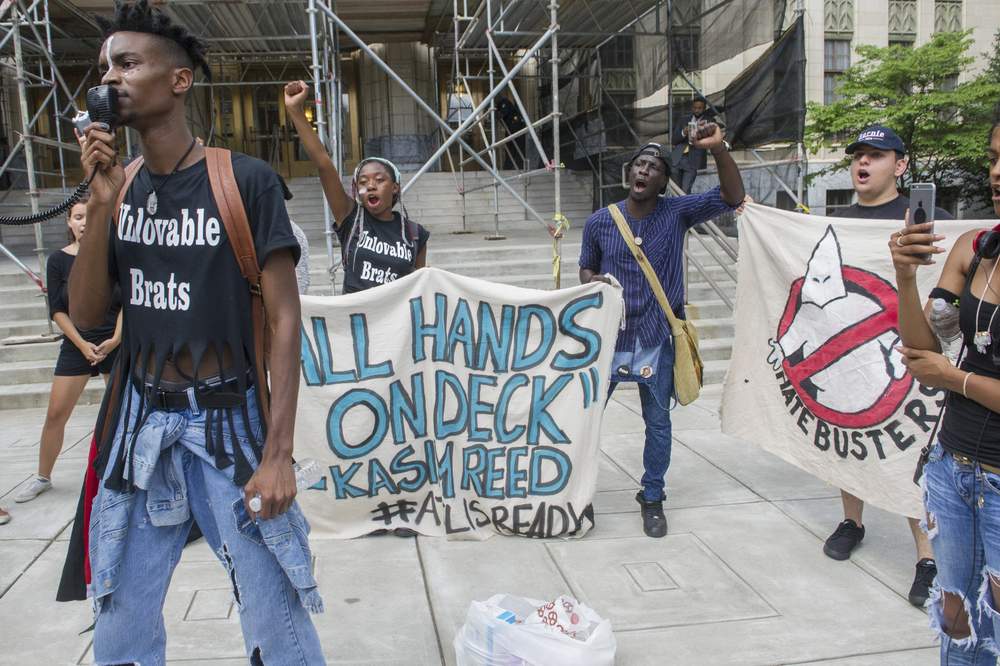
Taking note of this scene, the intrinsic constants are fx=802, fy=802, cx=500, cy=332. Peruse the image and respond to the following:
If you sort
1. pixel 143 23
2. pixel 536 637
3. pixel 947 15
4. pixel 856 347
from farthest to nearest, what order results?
pixel 947 15 → pixel 856 347 → pixel 536 637 → pixel 143 23

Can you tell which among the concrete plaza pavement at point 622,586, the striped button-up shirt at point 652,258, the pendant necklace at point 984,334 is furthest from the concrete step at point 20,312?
the pendant necklace at point 984,334

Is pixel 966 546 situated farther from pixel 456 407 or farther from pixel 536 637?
pixel 456 407

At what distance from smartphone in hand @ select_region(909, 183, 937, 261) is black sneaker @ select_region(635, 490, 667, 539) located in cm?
240

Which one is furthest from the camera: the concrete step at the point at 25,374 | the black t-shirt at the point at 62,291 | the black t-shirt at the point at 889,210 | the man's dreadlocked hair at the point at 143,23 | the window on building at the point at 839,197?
the window on building at the point at 839,197

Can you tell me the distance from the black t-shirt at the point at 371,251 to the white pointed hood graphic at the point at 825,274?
205cm

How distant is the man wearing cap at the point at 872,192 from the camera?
3795 millimetres

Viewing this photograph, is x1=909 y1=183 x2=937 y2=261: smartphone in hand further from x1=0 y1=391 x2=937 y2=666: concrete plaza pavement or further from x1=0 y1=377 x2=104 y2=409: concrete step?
x1=0 y1=377 x2=104 y2=409: concrete step

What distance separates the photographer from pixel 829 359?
157 inches

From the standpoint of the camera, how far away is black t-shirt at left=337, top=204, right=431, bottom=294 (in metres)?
4.50

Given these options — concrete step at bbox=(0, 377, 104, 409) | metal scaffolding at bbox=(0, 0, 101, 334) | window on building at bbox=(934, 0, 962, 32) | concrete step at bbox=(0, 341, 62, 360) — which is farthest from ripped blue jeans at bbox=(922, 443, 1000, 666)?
window on building at bbox=(934, 0, 962, 32)

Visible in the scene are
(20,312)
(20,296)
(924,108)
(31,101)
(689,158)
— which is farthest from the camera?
(924,108)

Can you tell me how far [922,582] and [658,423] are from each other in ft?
4.62

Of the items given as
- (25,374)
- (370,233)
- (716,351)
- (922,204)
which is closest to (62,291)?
(370,233)

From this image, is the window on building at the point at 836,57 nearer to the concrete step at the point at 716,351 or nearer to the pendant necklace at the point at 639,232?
the concrete step at the point at 716,351
